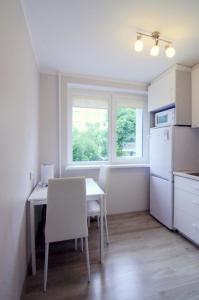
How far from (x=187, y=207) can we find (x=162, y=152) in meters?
0.85

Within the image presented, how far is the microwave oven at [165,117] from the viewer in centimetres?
257

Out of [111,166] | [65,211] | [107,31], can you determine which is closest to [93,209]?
[65,211]

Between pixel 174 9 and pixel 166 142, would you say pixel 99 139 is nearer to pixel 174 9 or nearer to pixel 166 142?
pixel 166 142

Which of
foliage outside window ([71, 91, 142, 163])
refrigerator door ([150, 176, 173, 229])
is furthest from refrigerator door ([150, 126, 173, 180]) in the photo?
foliage outside window ([71, 91, 142, 163])

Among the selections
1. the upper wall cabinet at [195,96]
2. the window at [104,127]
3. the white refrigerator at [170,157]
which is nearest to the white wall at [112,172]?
the window at [104,127]

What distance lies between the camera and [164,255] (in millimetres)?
2016

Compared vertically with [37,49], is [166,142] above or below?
below

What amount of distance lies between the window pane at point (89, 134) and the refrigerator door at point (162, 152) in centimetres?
86

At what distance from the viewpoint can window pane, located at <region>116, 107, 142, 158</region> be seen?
3.33 metres

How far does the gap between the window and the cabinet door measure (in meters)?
0.42

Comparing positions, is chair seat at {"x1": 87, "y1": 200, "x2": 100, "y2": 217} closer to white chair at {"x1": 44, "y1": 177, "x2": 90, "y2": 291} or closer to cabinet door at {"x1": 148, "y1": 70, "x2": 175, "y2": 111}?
white chair at {"x1": 44, "y1": 177, "x2": 90, "y2": 291}

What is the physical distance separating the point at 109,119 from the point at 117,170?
3.12 feet

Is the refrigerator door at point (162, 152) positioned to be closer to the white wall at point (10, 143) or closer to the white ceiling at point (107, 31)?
the white ceiling at point (107, 31)

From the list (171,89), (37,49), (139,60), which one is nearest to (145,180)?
(171,89)
